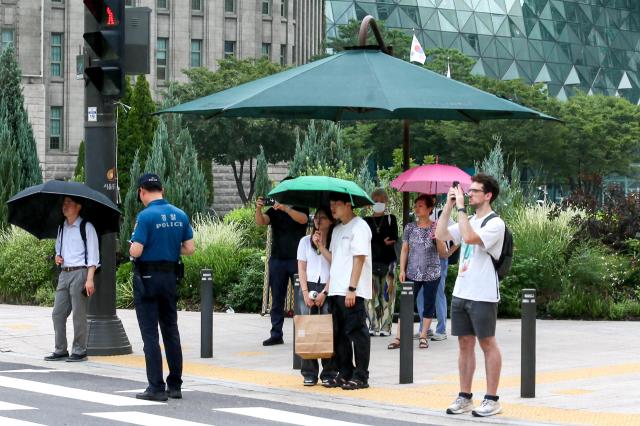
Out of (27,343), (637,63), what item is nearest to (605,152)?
(637,63)

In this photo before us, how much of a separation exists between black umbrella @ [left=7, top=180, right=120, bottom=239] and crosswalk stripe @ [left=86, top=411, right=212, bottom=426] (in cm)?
360

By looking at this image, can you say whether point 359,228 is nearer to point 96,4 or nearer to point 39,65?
point 96,4

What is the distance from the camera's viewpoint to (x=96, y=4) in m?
14.5

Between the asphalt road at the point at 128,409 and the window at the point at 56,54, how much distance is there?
210ft

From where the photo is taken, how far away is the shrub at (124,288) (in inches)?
875

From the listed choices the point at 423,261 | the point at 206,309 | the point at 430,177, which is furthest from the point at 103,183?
the point at 430,177

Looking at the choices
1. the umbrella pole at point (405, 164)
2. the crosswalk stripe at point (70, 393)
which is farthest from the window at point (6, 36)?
the crosswalk stripe at point (70, 393)

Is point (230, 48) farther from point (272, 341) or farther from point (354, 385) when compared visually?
point (354, 385)

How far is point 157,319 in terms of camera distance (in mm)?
11648

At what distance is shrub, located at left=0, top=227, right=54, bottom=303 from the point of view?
2386 cm

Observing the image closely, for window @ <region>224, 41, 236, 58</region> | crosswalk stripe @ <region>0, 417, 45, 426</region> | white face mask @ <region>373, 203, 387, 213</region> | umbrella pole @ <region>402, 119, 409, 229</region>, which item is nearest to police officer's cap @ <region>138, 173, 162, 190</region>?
crosswalk stripe @ <region>0, 417, 45, 426</region>

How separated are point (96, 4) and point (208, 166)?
5690cm

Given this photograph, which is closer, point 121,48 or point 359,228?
point 359,228

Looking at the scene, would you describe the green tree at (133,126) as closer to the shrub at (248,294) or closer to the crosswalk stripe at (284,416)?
the shrub at (248,294)
